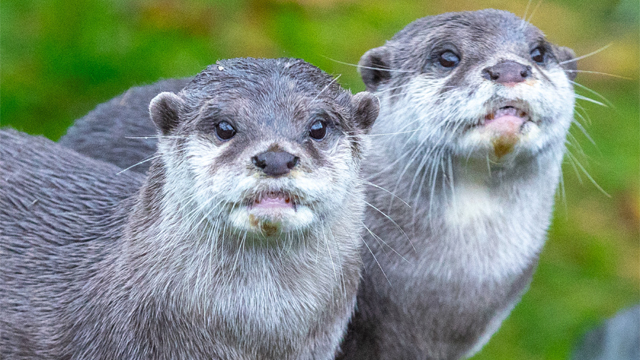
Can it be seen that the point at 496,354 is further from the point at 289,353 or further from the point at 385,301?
the point at 289,353

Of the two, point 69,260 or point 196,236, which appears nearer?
point 196,236

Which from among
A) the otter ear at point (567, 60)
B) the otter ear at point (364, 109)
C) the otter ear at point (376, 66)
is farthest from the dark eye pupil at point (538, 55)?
the otter ear at point (364, 109)

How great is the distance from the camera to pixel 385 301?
2932mm

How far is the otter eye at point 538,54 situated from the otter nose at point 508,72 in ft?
0.77

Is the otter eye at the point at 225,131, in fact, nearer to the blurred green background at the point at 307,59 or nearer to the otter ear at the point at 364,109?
the otter ear at the point at 364,109

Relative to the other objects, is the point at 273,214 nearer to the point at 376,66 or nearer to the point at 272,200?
the point at 272,200

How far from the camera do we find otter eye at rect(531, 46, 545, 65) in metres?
2.81

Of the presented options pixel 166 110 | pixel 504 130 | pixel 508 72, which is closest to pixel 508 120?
pixel 504 130

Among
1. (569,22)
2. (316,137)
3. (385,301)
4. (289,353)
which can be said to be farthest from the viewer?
(569,22)

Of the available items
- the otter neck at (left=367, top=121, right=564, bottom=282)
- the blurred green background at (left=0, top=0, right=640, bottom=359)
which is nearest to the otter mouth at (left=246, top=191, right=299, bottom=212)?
the otter neck at (left=367, top=121, right=564, bottom=282)

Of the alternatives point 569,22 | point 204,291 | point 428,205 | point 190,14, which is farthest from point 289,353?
point 569,22

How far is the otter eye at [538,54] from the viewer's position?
9.23ft

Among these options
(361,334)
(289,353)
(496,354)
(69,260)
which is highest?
(69,260)

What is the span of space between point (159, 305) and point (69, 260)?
0.35 metres
